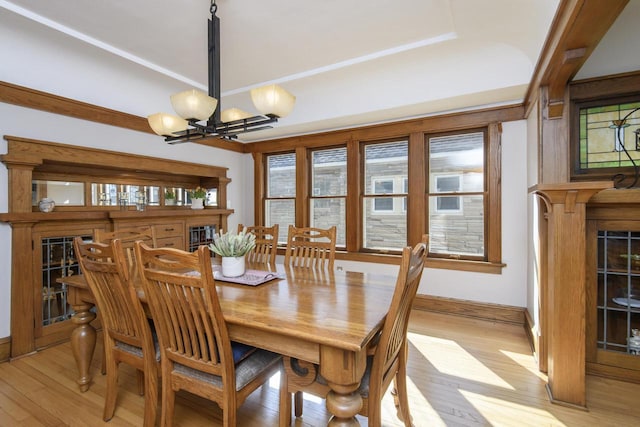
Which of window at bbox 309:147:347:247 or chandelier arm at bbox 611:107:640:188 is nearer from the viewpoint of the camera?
→ chandelier arm at bbox 611:107:640:188

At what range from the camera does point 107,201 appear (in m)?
3.45

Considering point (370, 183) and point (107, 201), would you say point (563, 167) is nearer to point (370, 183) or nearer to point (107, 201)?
point (370, 183)

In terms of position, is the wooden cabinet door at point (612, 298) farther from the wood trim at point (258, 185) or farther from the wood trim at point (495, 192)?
the wood trim at point (258, 185)

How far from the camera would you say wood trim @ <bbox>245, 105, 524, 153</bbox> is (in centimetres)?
320

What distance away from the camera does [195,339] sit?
4.67 feet

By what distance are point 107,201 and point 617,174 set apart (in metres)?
4.90

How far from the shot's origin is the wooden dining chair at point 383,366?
1.26m

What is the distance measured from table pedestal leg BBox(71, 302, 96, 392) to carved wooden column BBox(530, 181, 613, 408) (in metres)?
3.15

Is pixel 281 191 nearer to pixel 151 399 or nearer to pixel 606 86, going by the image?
pixel 151 399

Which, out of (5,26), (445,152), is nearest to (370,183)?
(445,152)

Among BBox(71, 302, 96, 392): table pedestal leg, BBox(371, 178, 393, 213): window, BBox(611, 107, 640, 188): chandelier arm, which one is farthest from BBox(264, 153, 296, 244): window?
BBox(611, 107, 640, 188): chandelier arm

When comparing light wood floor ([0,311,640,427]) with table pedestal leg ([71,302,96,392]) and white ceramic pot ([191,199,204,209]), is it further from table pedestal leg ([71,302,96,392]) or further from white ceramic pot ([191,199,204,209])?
white ceramic pot ([191,199,204,209])

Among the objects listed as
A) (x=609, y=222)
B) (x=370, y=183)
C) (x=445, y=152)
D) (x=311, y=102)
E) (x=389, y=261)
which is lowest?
(x=389, y=261)

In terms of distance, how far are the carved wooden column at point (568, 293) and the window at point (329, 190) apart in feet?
8.40
